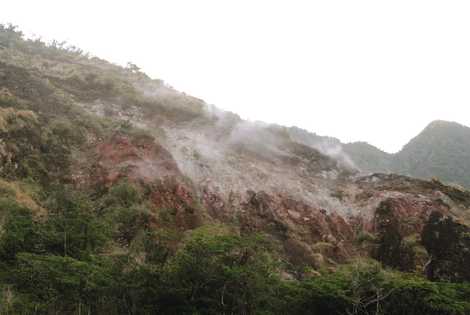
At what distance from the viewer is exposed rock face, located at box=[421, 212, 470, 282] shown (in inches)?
653

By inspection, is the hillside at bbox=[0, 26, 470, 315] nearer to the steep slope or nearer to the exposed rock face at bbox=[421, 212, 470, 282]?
the exposed rock face at bbox=[421, 212, 470, 282]

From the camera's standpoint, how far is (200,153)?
841 inches

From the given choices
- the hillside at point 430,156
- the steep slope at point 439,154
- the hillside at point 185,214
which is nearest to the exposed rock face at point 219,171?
the hillside at point 185,214

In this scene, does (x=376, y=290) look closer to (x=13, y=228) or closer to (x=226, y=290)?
(x=226, y=290)

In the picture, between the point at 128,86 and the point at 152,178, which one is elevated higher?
the point at 128,86

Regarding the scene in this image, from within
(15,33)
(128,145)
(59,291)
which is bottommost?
(59,291)

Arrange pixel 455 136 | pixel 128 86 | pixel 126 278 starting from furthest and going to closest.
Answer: pixel 455 136 < pixel 128 86 < pixel 126 278

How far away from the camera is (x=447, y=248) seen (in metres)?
17.6

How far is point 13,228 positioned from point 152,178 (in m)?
7.29

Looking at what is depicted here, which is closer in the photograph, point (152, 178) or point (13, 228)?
point (13, 228)

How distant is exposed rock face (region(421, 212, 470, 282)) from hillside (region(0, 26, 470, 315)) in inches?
2.5

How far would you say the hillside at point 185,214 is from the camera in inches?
372

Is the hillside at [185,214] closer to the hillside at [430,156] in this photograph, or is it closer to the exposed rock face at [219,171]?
the exposed rock face at [219,171]

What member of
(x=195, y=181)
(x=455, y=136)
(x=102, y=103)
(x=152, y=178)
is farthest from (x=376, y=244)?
(x=455, y=136)
